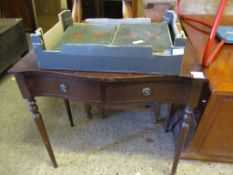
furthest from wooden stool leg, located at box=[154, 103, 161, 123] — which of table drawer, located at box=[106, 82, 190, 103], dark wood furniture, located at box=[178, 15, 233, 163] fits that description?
table drawer, located at box=[106, 82, 190, 103]

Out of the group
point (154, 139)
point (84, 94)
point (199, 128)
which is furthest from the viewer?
point (154, 139)

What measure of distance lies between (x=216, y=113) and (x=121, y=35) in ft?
1.94

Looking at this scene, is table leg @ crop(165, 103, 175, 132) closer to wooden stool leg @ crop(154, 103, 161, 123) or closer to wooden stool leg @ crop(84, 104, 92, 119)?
wooden stool leg @ crop(154, 103, 161, 123)

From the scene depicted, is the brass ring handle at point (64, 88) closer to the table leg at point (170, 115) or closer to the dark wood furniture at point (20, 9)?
the table leg at point (170, 115)

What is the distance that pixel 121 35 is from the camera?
90cm

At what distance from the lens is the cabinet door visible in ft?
3.11

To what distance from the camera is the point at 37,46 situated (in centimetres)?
75

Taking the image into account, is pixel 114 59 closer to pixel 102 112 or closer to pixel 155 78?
pixel 155 78

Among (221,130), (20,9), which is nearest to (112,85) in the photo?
(221,130)

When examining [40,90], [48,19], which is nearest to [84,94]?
[40,90]

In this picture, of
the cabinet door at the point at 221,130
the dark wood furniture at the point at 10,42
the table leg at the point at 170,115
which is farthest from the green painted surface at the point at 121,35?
the dark wood furniture at the point at 10,42

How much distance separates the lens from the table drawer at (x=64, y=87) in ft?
2.73

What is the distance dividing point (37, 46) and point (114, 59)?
0.94 ft

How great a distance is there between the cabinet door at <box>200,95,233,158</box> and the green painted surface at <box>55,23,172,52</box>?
0.37 meters
